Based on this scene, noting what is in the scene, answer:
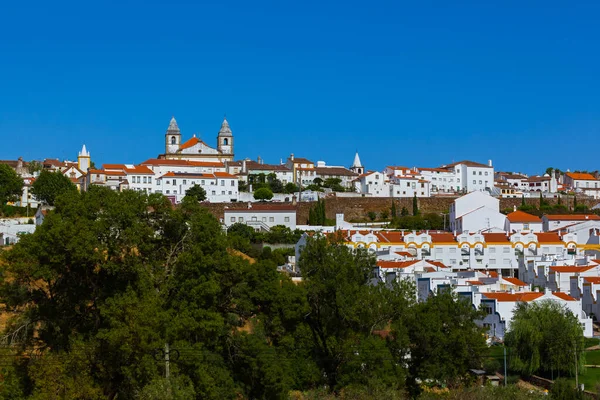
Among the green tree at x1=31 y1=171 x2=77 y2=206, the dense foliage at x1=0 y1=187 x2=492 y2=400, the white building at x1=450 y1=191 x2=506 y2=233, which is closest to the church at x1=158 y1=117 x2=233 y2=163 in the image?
the green tree at x1=31 y1=171 x2=77 y2=206

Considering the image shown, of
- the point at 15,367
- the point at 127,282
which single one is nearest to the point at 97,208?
the point at 127,282

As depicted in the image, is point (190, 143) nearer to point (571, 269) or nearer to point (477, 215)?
point (477, 215)

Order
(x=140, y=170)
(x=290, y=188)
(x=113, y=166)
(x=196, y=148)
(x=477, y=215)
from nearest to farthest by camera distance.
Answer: (x=477, y=215) < (x=140, y=170) < (x=113, y=166) < (x=290, y=188) < (x=196, y=148)

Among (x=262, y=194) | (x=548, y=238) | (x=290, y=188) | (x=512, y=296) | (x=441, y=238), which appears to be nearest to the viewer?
(x=512, y=296)

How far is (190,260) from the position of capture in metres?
17.9

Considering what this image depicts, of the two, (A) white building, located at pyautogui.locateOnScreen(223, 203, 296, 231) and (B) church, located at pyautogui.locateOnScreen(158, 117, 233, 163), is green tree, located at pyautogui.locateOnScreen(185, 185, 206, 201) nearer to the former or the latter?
(A) white building, located at pyautogui.locateOnScreen(223, 203, 296, 231)

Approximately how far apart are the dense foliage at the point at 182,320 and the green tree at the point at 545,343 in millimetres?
5453

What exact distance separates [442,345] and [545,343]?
6784 mm

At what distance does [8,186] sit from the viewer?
5966 cm

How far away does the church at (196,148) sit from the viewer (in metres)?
78.6

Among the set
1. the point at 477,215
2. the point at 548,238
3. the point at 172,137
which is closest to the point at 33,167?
the point at 172,137

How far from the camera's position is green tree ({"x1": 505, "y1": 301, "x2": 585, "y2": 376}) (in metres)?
25.9

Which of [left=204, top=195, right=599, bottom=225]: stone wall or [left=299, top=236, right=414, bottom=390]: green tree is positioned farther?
[left=204, top=195, right=599, bottom=225]: stone wall

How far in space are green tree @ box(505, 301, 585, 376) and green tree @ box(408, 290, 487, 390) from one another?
5071 mm
